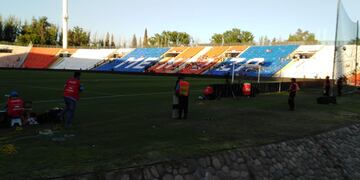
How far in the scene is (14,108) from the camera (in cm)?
1366

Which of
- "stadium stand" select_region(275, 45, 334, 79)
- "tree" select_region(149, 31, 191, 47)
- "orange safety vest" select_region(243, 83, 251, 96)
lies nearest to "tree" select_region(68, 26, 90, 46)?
"tree" select_region(149, 31, 191, 47)

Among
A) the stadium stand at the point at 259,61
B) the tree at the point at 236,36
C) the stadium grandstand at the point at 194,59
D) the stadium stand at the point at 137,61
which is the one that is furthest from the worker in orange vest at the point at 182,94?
the tree at the point at 236,36

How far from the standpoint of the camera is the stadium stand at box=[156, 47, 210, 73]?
257 ft

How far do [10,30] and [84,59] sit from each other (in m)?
38.4

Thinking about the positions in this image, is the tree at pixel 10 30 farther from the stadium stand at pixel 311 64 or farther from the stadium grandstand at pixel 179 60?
the stadium stand at pixel 311 64

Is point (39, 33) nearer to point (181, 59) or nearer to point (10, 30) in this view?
point (10, 30)

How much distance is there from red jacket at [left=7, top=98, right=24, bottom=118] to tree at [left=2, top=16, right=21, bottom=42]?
117 metres

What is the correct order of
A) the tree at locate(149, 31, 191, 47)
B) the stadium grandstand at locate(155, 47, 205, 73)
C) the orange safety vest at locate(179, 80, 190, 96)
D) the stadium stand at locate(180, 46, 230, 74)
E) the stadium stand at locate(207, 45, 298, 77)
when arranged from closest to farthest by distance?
the orange safety vest at locate(179, 80, 190, 96), the stadium stand at locate(207, 45, 298, 77), the stadium stand at locate(180, 46, 230, 74), the stadium grandstand at locate(155, 47, 205, 73), the tree at locate(149, 31, 191, 47)

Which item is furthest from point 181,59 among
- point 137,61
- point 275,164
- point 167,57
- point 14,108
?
point 275,164

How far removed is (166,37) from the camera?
15638 cm

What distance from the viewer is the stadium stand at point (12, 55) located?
9269 cm

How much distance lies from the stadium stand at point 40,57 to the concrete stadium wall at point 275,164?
278 ft

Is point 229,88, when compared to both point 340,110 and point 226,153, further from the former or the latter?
point 226,153

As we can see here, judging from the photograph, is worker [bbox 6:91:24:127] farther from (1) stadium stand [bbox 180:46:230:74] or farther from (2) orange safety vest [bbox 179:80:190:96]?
(1) stadium stand [bbox 180:46:230:74]
